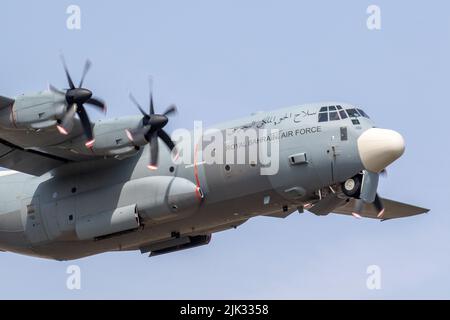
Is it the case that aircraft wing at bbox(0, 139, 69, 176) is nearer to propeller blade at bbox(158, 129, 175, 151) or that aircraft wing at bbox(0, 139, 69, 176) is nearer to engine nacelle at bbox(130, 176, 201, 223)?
engine nacelle at bbox(130, 176, 201, 223)

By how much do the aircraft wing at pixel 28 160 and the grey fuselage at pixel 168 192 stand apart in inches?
11.2

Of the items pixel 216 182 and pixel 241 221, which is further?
pixel 241 221

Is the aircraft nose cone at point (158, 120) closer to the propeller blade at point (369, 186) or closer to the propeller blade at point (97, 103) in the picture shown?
the propeller blade at point (97, 103)

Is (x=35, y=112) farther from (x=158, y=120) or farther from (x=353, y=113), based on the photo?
(x=353, y=113)

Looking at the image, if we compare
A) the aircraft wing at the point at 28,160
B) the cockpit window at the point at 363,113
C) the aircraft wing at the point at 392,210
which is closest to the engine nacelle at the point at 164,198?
the aircraft wing at the point at 28,160

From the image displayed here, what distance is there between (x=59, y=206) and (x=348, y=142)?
9273mm

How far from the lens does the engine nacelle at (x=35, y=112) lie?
32.7 meters

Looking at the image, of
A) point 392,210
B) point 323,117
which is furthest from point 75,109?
point 392,210

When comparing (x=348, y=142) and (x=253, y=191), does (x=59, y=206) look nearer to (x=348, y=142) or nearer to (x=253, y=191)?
(x=253, y=191)

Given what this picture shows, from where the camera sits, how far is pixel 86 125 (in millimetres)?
33688

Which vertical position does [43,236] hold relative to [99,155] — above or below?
below

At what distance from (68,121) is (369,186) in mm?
8752

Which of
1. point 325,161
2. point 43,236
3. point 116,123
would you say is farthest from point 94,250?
point 325,161

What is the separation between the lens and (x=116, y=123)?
111 feet
